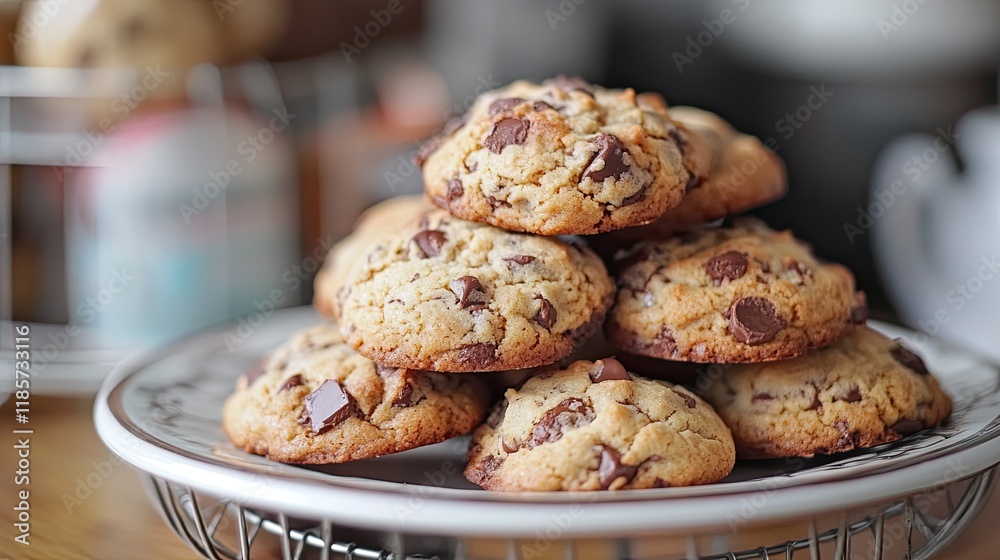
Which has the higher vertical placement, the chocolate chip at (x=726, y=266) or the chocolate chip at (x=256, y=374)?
the chocolate chip at (x=726, y=266)

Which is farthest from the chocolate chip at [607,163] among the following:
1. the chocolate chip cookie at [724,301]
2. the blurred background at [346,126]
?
the blurred background at [346,126]

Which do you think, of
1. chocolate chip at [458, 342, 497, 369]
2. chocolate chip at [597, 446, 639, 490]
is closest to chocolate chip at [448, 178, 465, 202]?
chocolate chip at [458, 342, 497, 369]

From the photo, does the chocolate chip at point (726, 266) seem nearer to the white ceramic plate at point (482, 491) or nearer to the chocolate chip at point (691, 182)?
the chocolate chip at point (691, 182)

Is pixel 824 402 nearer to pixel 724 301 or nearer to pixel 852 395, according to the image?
pixel 852 395

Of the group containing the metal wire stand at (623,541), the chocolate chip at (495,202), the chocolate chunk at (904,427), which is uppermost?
the chocolate chip at (495,202)

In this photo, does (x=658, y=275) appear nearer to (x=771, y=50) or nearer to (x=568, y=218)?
(x=568, y=218)

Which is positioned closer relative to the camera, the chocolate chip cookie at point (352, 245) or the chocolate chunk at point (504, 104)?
the chocolate chunk at point (504, 104)

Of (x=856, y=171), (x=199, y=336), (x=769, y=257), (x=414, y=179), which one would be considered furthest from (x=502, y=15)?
(x=769, y=257)

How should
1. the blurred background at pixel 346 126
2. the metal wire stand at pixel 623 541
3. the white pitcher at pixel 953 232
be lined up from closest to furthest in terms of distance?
the metal wire stand at pixel 623 541, the blurred background at pixel 346 126, the white pitcher at pixel 953 232
